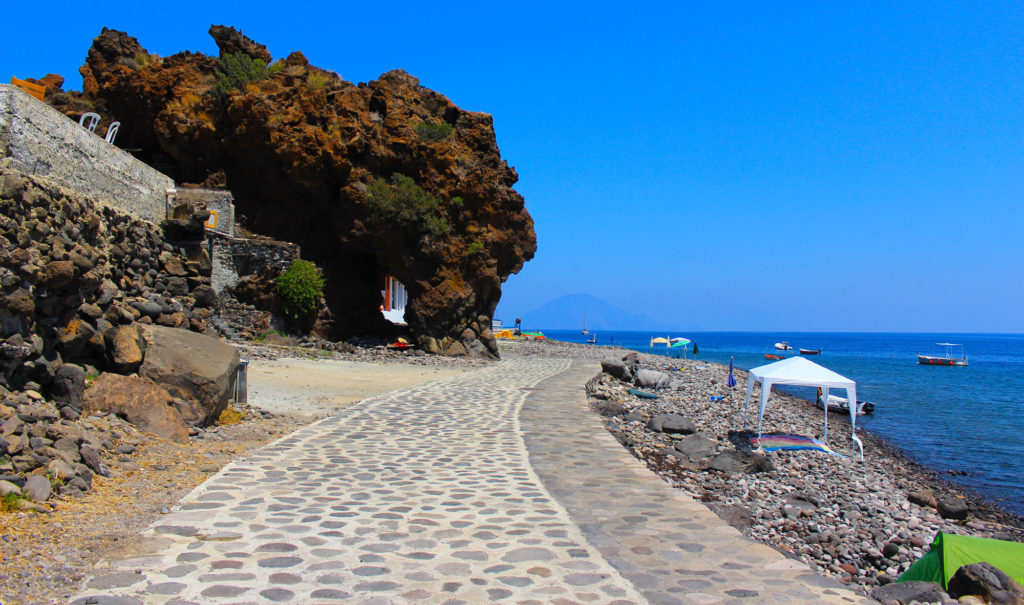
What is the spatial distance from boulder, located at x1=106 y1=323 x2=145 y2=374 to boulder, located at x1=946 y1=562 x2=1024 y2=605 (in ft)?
28.3

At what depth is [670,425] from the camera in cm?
1214

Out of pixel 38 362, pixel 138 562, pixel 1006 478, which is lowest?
pixel 1006 478

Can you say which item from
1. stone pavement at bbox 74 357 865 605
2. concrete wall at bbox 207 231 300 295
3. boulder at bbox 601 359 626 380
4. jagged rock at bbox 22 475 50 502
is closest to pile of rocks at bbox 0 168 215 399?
jagged rock at bbox 22 475 50 502

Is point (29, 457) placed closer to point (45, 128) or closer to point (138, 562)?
point (138, 562)

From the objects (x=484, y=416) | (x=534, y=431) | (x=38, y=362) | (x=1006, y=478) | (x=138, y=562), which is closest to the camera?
(x=138, y=562)

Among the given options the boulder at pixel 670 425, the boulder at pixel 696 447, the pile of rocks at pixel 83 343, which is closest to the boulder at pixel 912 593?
the boulder at pixel 696 447

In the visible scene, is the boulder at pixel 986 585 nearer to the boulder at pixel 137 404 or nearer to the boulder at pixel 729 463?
the boulder at pixel 729 463

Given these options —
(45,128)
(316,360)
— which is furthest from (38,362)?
(316,360)

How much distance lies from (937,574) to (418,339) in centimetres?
2194

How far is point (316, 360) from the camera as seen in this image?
18938 mm

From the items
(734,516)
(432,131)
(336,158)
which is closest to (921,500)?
(734,516)

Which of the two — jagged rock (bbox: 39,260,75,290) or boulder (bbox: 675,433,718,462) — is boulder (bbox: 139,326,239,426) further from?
boulder (bbox: 675,433,718,462)

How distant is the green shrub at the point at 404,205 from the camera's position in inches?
957

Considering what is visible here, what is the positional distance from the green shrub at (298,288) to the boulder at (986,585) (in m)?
20.6
